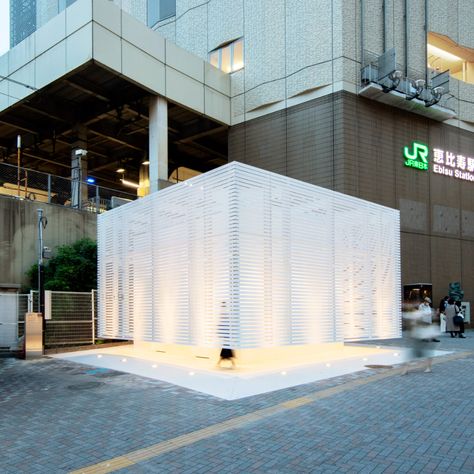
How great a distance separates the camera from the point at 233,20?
25469 millimetres

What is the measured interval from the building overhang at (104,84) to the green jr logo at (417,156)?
9139 millimetres

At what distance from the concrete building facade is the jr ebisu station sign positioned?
0.07m

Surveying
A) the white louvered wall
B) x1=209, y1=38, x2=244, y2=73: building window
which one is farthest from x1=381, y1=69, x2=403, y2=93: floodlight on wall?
the white louvered wall

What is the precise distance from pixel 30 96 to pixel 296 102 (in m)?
12.8

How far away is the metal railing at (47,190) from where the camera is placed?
61.3 feet

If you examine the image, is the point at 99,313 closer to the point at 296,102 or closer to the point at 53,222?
the point at 53,222

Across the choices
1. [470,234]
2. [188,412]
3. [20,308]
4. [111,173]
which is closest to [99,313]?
[20,308]

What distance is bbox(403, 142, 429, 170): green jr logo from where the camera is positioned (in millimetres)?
23734

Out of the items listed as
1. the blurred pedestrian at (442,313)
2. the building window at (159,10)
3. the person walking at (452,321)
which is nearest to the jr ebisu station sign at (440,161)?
the blurred pedestrian at (442,313)

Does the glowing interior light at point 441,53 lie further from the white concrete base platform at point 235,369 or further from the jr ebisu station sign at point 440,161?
the white concrete base platform at point 235,369

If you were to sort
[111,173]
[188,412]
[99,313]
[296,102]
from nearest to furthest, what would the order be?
[188,412] < [99,313] < [296,102] < [111,173]

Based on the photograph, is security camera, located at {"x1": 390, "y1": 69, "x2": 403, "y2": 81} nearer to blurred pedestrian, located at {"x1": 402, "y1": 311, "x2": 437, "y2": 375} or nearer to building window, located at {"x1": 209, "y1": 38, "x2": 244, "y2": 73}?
building window, located at {"x1": 209, "y1": 38, "x2": 244, "y2": 73}

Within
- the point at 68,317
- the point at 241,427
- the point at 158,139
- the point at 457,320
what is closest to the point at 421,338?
the point at 241,427

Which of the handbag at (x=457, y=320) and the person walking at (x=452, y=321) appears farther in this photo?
the person walking at (x=452, y=321)
